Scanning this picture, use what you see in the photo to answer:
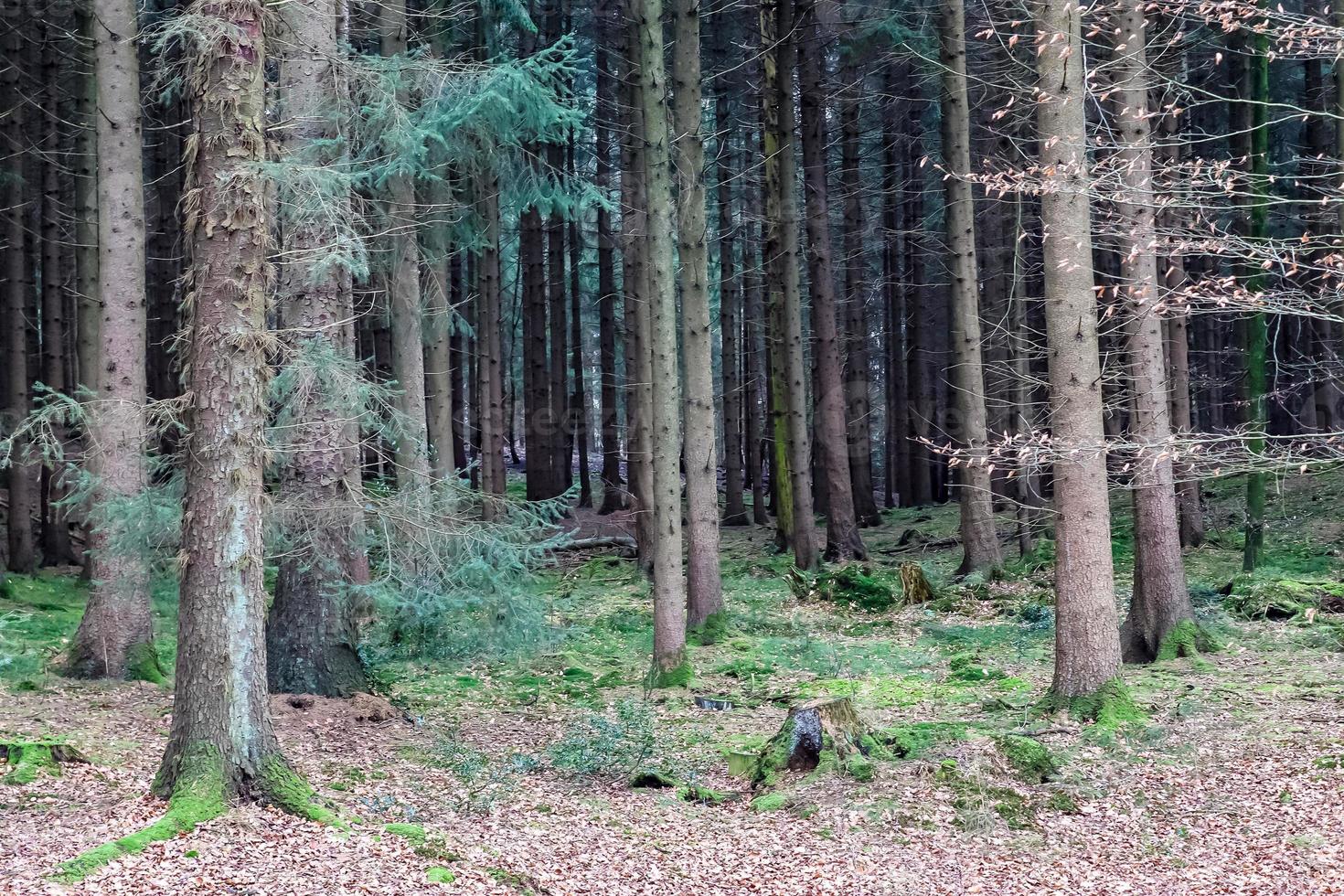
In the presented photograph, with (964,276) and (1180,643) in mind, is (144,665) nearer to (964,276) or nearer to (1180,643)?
(1180,643)

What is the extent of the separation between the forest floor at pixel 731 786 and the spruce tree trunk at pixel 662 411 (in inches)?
22.8

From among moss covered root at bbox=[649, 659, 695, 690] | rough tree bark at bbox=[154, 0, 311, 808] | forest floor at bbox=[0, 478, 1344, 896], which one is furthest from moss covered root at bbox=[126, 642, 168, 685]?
moss covered root at bbox=[649, 659, 695, 690]

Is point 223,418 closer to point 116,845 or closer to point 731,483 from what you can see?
point 116,845

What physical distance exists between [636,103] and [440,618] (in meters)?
10.0

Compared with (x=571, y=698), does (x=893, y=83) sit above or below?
above

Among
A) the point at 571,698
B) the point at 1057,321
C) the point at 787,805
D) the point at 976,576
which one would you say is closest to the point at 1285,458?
the point at 1057,321

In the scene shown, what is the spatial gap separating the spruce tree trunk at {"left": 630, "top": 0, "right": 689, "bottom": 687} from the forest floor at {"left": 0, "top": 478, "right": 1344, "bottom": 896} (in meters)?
0.58

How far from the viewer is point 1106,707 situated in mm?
8664

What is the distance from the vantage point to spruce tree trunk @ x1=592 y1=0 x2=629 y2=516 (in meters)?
22.8

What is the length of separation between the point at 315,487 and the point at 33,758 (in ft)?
9.85

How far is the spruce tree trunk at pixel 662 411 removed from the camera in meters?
10.9

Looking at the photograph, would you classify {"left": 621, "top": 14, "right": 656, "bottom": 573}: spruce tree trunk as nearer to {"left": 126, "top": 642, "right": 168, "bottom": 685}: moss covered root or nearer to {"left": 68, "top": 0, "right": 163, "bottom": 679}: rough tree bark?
{"left": 68, "top": 0, "right": 163, "bottom": 679}: rough tree bark

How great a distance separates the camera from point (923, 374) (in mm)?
29328

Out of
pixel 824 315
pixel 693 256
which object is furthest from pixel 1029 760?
pixel 824 315
